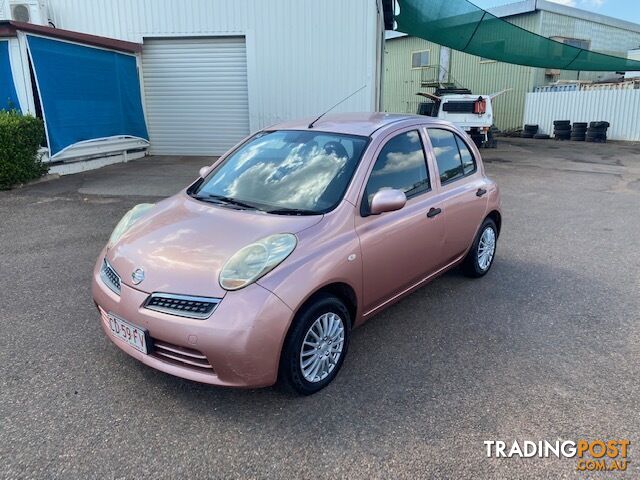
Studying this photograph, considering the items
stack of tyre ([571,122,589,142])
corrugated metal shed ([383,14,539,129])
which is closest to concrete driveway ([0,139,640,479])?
stack of tyre ([571,122,589,142])

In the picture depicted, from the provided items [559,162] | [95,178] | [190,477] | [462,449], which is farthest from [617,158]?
[190,477]

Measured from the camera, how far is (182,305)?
267 cm

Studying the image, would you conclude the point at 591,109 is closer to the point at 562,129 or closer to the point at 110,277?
the point at 562,129

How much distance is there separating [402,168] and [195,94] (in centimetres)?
1135

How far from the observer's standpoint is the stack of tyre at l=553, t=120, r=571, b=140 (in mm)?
21062

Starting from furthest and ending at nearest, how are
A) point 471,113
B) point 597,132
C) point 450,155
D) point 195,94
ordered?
point 597,132 < point 471,113 < point 195,94 < point 450,155

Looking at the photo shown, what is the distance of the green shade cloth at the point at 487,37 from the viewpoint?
1448 cm

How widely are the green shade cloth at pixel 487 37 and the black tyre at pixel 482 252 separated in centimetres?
1114

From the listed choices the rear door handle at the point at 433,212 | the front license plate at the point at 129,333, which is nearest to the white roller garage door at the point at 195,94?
the rear door handle at the point at 433,212

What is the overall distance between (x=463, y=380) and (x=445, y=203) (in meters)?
1.51

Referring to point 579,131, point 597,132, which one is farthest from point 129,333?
point 579,131

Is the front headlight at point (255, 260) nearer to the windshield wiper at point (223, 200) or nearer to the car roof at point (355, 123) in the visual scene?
the windshield wiper at point (223, 200)

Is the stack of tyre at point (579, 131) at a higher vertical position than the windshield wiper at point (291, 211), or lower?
lower

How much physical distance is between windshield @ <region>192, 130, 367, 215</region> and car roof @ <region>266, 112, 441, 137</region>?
0.26ft
